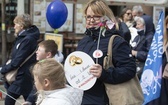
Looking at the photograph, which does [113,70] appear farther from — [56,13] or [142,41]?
[56,13]

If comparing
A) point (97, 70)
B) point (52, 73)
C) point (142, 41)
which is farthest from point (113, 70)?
point (142, 41)

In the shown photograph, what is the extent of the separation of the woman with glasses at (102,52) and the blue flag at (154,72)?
37.2 inches

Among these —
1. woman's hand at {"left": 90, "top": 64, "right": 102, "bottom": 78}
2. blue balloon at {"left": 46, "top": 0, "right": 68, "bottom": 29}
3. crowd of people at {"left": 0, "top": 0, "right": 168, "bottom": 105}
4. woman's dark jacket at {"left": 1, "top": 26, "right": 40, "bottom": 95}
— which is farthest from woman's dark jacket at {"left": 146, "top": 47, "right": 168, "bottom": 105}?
blue balloon at {"left": 46, "top": 0, "right": 68, "bottom": 29}

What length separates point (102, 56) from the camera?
307cm

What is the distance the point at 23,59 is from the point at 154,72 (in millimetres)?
2053

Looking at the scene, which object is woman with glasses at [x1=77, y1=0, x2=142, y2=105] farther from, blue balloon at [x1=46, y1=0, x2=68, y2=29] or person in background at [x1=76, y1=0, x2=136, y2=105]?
blue balloon at [x1=46, y1=0, x2=68, y2=29]

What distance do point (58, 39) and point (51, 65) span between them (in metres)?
3.86

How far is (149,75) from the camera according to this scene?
4.12 metres

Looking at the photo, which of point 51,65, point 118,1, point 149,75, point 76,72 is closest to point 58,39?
point 118,1

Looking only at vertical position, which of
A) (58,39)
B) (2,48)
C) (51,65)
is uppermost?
(51,65)

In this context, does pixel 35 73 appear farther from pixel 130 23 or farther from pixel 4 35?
pixel 4 35

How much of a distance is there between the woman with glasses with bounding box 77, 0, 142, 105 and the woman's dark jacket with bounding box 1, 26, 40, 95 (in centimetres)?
230

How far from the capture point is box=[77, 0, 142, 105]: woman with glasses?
303cm

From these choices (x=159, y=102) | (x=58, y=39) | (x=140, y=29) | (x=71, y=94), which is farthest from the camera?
(x=58, y=39)
